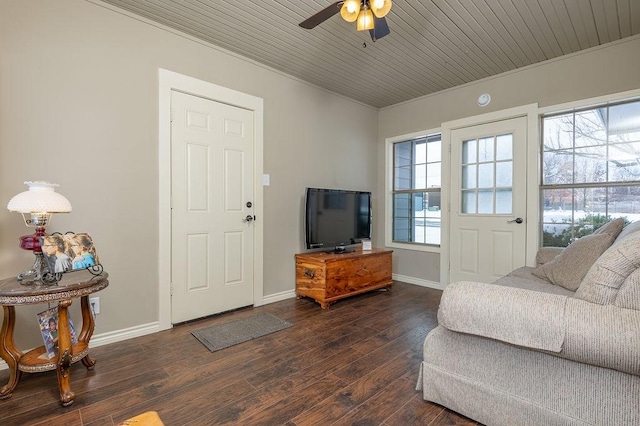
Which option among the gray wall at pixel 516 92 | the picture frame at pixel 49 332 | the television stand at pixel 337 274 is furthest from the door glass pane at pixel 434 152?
the picture frame at pixel 49 332

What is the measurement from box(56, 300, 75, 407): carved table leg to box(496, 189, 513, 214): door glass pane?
4.04 metres

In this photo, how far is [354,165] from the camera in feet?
14.4

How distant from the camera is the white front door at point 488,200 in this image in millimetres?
3479

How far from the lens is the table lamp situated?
1.69 m

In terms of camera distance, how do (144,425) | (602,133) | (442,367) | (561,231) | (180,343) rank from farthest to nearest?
(561,231) → (602,133) → (180,343) → (442,367) → (144,425)

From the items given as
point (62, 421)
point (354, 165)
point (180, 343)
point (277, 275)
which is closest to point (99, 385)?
point (62, 421)

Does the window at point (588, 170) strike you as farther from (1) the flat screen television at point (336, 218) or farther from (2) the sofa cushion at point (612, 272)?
(2) the sofa cushion at point (612, 272)

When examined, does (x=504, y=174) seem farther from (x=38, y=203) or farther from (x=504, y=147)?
(x=38, y=203)

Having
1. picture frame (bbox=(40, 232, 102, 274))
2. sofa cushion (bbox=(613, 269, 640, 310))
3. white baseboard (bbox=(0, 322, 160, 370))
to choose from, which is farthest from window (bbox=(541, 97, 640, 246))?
picture frame (bbox=(40, 232, 102, 274))

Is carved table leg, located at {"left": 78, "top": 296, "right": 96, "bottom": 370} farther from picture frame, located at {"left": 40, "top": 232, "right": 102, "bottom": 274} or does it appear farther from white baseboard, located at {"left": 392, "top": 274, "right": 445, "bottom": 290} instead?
white baseboard, located at {"left": 392, "top": 274, "right": 445, "bottom": 290}

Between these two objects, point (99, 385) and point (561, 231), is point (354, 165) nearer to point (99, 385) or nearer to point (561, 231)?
point (561, 231)

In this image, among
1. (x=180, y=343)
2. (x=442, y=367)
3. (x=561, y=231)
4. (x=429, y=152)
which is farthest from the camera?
(x=429, y=152)

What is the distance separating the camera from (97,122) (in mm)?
2359

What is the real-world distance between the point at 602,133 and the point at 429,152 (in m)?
1.80
